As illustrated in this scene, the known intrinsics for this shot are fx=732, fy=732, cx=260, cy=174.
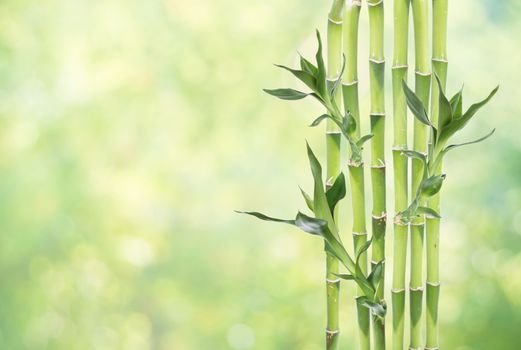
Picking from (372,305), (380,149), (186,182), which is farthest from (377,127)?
(186,182)

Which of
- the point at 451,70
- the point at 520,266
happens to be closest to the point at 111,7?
the point at 451,70

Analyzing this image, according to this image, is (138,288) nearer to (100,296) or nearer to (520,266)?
(100,296)

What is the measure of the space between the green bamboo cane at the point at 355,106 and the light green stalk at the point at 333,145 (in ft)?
0.05

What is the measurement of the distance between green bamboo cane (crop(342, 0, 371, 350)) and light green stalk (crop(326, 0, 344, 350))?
16mm

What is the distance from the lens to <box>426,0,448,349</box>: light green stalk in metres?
1.10

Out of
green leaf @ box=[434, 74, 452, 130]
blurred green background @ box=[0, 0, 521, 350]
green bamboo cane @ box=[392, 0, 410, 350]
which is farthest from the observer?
blurred green background @ box=[0, 0, 521, 350]

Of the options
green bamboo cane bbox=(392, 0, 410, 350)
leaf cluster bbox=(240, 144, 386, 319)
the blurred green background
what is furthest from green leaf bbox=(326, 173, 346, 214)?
the blurred green background

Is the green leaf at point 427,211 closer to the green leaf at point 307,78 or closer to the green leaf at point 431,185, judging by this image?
the green leaf at point 431,185

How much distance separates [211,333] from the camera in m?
2.13

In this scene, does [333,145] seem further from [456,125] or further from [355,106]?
[456,125]

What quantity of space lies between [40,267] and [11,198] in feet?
0.71

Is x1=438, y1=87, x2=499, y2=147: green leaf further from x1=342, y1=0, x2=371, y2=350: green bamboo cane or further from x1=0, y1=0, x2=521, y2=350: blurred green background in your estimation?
x1=0, y1=0, x2=521, y2=350: blurred green background

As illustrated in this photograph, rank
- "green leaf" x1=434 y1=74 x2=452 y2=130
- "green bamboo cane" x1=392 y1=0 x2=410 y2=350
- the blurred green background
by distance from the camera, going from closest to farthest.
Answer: "green leaf" x1=434 y1=74 x2=452 y2=130 < "green bamboo cane" x1=392 y1=0 x2=410 y2=350 < the blurred green background

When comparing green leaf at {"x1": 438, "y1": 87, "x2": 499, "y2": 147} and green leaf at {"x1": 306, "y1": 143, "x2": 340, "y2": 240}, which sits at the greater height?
green leaf at {"x1": 438, "y1": 87, "x2": 499, "y2": 147}
